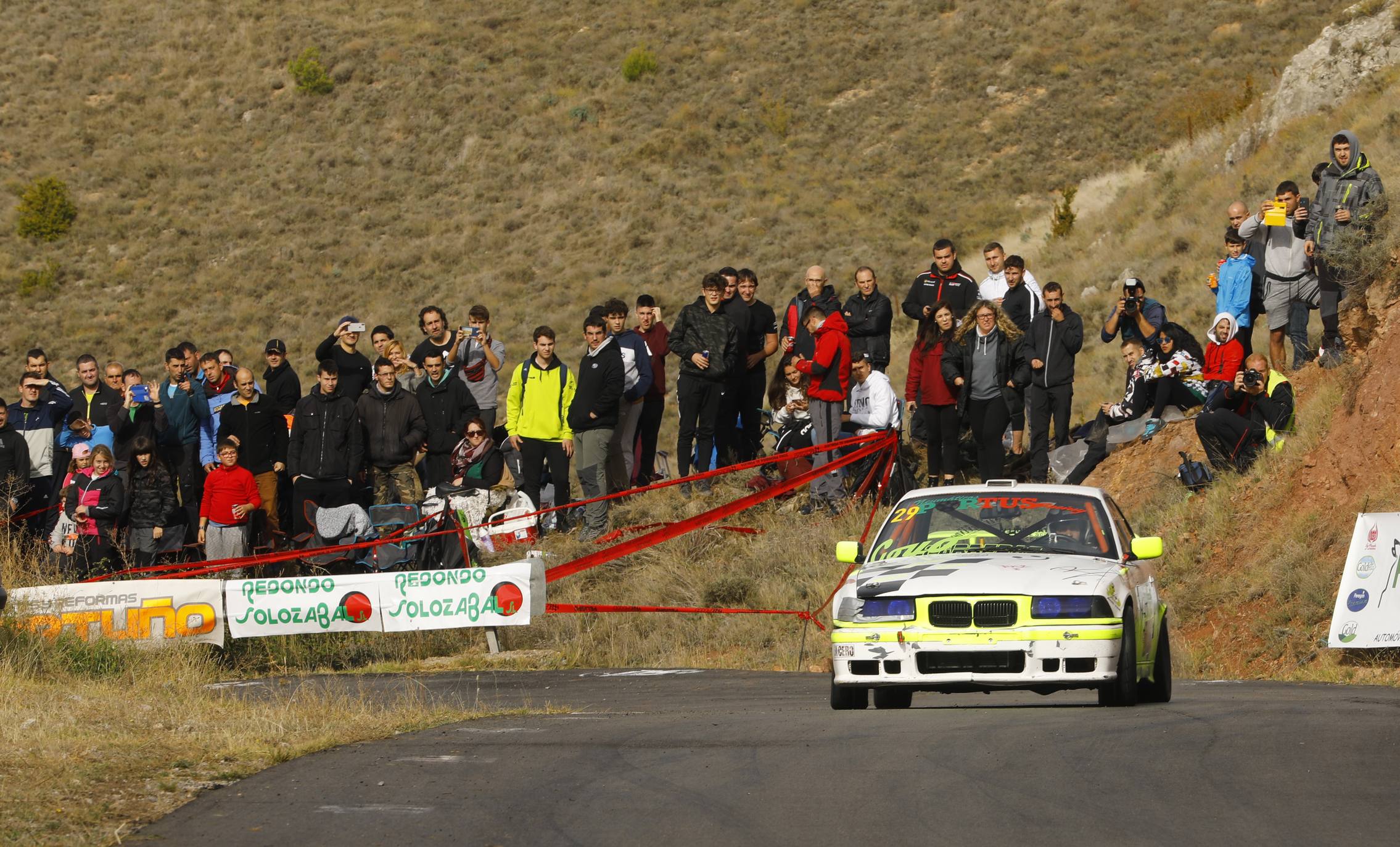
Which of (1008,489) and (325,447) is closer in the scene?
(1008,489)

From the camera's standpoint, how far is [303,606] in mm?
16312

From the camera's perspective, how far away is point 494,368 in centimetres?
2028

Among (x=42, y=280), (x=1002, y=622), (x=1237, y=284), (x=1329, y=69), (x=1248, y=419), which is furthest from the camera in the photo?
(x=42, y=280)

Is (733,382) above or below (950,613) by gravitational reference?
above

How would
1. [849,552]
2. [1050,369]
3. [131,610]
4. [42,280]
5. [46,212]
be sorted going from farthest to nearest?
[46,212], [42,280], [1050,369], [131,610], [849,552]

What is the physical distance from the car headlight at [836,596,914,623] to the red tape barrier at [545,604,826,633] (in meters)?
5.79

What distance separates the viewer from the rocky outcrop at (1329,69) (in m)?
32.0

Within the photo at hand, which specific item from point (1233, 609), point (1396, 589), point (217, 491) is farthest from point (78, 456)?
point (1396, 589)

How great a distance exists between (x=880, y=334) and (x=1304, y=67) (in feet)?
56.8

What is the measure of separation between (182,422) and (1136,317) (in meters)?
10.9

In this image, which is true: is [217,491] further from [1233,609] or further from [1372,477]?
[1372,477]

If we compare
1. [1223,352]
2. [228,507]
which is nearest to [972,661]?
[1223,352]

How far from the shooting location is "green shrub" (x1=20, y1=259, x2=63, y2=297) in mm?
51312

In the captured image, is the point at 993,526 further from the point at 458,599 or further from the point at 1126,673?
the point at 458,599
